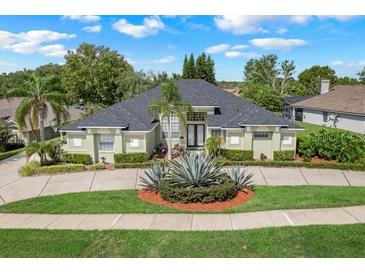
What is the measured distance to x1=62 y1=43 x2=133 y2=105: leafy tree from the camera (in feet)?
152

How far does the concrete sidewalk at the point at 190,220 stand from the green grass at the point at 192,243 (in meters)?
0.48

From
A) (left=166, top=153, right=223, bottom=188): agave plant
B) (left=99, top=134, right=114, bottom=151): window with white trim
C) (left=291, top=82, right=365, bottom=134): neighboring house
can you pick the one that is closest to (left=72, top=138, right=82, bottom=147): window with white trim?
(left=99, top=134, right=114, bottom=151): window with white trim

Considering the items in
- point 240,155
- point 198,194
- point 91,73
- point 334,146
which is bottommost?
point 198,194

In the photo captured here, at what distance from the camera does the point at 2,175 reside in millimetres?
17422

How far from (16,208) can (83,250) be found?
524 cm

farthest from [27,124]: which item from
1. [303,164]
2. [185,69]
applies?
[303,164]

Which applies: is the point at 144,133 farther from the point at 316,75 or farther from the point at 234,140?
the point at 316,75

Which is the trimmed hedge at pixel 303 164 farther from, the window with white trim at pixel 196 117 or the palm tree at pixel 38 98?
the palm tree at pixel 38 98

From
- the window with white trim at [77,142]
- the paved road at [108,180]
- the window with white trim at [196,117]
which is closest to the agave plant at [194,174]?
the paved road at [108,180]

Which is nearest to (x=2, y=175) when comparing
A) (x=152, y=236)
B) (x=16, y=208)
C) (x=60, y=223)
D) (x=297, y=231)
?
(x=16, y=208)

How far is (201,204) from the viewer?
11.5m

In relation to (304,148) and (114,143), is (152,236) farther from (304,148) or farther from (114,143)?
(304,148)

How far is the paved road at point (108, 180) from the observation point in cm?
1420

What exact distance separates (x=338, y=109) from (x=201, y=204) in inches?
1139
